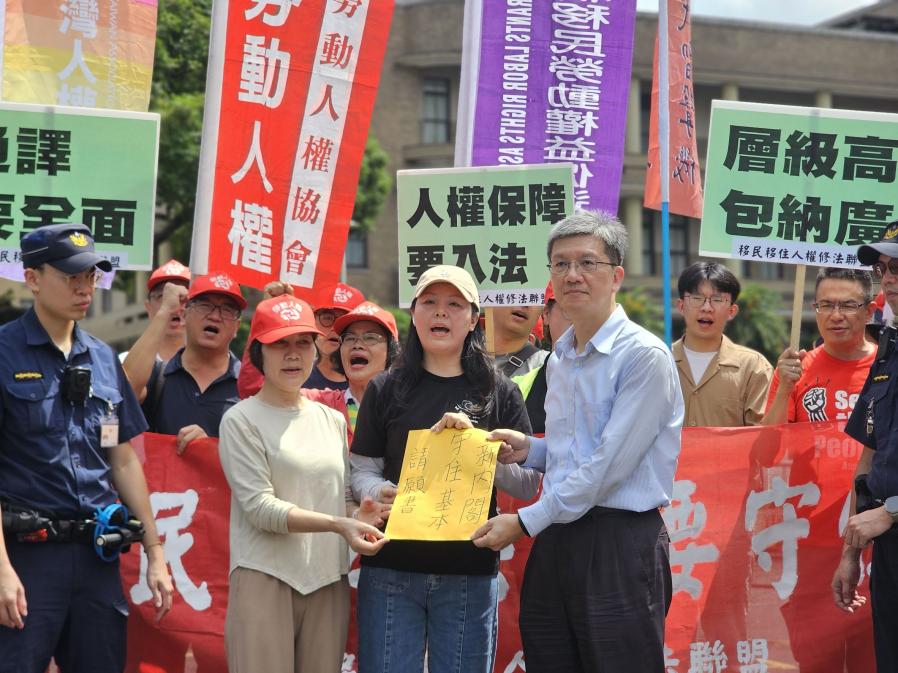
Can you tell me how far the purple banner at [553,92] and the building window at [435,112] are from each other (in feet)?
102

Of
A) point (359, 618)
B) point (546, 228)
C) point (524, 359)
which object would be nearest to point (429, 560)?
point (359, 618)

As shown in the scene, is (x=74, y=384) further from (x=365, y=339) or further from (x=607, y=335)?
(x=607, y=335)

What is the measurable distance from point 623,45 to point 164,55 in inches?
593

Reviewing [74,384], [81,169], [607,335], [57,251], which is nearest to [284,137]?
[81,169]

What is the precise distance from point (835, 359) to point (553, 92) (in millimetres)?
2628

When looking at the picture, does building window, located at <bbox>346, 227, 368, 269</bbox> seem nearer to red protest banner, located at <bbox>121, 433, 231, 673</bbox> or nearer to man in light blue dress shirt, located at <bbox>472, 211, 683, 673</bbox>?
red protest banner, located at <bbox>121, 433, 231, 673</bbox>

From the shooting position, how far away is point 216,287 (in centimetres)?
607

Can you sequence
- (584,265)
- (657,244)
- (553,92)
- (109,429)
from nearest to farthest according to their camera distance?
(584,265) < (109,429) < (553,92) < (657,244)

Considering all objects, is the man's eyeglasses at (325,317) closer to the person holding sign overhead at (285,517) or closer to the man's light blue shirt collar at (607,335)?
the person holding sign overhead at (285,517)

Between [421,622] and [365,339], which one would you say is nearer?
→ [421,622]

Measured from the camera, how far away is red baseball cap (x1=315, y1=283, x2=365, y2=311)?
267 inches

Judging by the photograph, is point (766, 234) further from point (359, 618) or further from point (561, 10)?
point (359, 618)

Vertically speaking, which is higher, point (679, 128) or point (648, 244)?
point (648, 244)

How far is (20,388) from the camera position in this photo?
14.7ft
